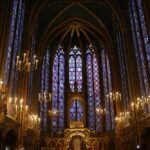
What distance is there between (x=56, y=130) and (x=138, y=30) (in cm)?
1743

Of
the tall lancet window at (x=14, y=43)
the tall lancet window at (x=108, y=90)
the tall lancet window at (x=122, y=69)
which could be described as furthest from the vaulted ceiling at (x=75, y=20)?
the tall lancet window at (x=14, y=43)

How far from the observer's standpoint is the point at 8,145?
20234 millimetres

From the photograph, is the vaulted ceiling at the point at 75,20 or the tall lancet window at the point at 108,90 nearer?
the vaulted ceiling at the point at 75,20

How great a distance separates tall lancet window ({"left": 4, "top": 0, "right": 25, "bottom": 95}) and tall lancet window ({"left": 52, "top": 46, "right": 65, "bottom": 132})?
42.3 ft

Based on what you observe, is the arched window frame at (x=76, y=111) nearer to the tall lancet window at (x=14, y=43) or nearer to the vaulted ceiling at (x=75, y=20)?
the vaulted ceiling at (x=75, y=20)

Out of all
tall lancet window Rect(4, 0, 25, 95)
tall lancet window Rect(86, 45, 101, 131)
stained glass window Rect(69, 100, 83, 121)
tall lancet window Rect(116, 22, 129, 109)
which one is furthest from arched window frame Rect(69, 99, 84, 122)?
tall lancet window Rect(4, 0, 25, 95)

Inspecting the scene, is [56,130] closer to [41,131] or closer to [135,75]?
[41,131]

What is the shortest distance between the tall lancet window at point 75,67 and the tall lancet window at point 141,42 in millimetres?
14121

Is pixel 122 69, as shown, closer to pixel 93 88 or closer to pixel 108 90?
pixel 108 90

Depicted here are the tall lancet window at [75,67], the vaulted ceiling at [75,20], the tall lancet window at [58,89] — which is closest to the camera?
the vaulted ceiling at [75,20]

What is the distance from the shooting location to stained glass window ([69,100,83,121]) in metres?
32.4

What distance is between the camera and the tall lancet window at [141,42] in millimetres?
19125

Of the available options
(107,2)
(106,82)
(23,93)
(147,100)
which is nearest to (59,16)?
(107,2)

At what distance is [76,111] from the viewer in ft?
107
